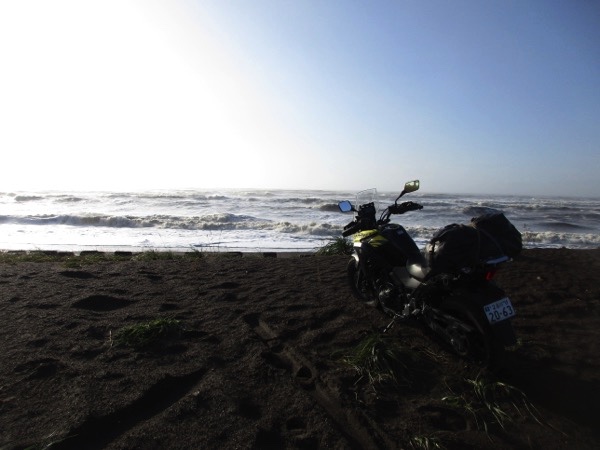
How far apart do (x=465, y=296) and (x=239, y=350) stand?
2.02m

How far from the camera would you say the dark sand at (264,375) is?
222 centimetres

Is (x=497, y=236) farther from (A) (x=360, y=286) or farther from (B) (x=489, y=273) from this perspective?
(A) (x=360, y=286)

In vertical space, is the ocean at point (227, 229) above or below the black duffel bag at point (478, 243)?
below

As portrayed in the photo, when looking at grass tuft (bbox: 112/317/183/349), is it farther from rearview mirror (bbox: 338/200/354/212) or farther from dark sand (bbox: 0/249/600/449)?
rearview mirror (bbox: 338/200/354/212)

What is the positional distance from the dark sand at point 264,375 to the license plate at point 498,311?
446 mm

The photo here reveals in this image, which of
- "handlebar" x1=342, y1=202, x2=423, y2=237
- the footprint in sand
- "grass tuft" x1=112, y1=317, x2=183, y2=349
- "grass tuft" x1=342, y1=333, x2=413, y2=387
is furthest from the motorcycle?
the footprint in sand

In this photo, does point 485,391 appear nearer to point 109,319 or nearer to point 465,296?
point 465,296

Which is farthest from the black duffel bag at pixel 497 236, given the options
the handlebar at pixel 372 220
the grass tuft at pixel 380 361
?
the handlebar at pixel 372 220

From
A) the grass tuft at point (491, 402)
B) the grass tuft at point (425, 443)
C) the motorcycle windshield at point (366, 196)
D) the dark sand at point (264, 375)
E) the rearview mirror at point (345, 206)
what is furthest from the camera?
the motorcycle windshield at point (366, 196)

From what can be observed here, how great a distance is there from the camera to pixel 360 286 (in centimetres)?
465

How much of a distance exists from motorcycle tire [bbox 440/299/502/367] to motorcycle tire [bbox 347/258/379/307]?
143 centimetres

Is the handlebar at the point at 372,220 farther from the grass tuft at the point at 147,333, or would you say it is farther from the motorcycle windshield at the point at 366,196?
the grass tuft at the point at 147,333

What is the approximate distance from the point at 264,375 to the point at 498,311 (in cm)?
184

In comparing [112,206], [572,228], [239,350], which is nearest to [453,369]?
[239,350]
